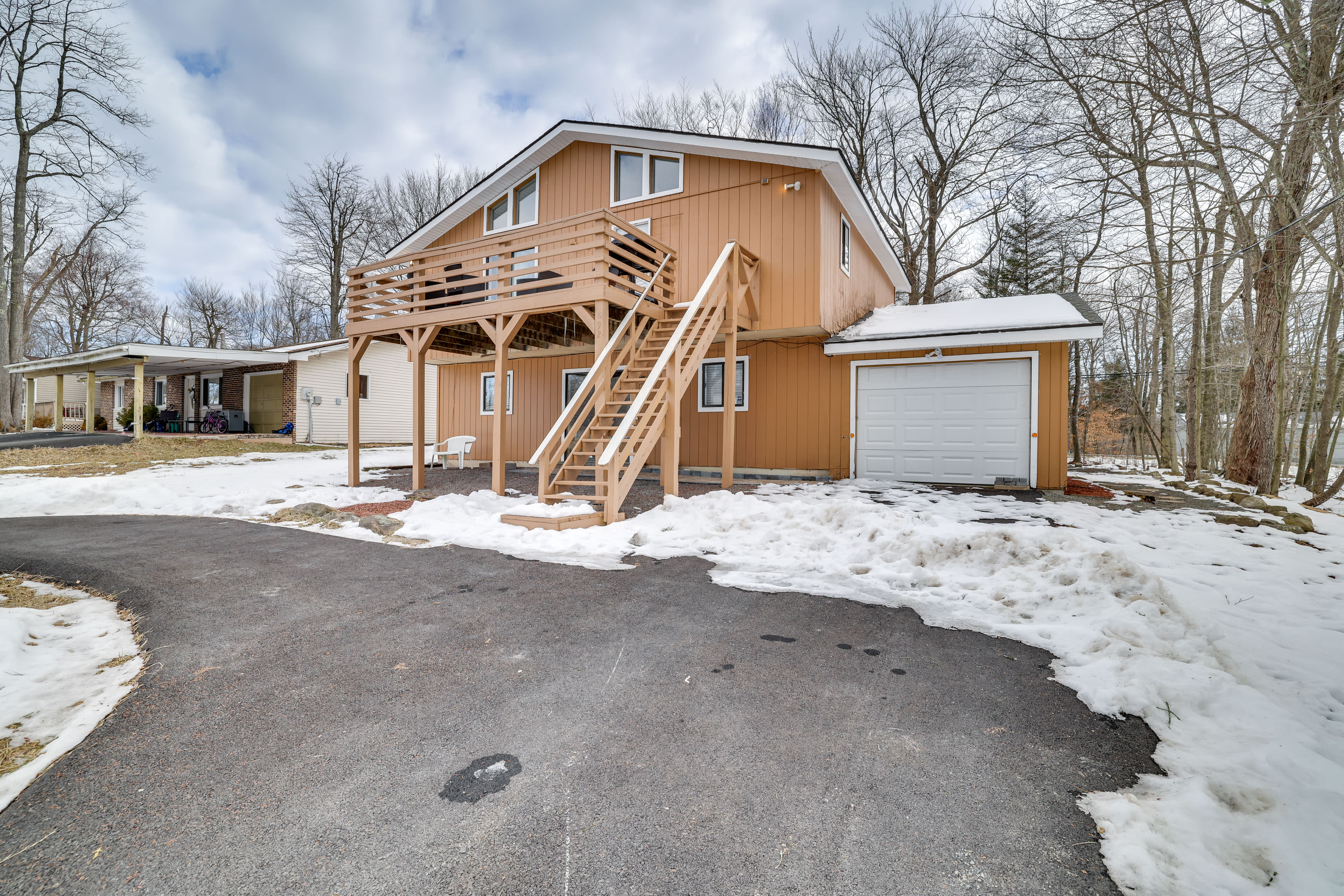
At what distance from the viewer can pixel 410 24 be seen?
16469 millimetres

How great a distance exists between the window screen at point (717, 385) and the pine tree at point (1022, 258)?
13.6 meters

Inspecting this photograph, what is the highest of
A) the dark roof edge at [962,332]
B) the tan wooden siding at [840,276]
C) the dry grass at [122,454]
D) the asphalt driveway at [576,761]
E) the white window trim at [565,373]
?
the tan wooden siding at [840,276]

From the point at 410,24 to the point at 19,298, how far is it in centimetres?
1824

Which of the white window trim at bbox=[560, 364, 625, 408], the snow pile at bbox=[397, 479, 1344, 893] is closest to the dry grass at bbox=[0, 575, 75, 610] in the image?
the snow pile at bbox=[397, 479, 1344, 893]

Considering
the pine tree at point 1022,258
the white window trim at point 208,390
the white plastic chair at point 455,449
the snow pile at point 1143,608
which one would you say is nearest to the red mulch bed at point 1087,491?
the snow pile at point 1143,608

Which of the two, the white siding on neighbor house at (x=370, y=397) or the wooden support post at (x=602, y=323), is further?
the white siding on neighbor house at (x=370, y=397)

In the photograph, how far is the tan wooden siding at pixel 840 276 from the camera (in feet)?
33.4

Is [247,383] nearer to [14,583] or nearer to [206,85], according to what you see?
[206,85]

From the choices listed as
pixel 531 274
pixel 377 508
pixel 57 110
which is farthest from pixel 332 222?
pixel 377 508

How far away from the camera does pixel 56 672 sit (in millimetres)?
2961

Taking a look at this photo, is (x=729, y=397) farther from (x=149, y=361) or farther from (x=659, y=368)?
(x=149, y=361)

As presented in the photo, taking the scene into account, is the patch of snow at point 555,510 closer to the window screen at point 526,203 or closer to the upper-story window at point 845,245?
the upper-story window at point 845,245

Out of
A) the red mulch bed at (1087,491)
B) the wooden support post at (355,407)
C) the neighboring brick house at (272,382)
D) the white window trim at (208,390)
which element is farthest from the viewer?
the white window trim at (208,390)

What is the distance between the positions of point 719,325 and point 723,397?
2.02 m
